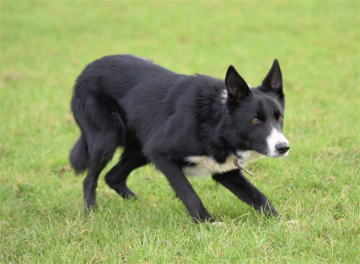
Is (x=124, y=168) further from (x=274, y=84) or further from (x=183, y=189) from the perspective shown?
(x=274, y=84)

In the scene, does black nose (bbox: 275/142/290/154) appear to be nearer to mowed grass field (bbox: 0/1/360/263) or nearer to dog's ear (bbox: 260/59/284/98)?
mowed grass field (bbox: 0/1/360/263)

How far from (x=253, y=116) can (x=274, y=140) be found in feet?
0.96

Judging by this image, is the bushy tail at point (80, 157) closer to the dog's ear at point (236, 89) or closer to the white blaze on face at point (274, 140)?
the dog's ear at point (236, 89)

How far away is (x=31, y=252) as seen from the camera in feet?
12.4

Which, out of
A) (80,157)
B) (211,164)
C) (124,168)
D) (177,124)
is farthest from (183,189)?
(80,157)

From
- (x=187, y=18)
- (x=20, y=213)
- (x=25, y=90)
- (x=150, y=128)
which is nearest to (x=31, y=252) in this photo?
(x=20, y=213)

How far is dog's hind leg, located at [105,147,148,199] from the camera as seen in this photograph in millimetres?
5160

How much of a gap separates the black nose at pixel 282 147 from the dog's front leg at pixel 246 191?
634 millimetres

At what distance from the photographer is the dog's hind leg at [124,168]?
516 cm

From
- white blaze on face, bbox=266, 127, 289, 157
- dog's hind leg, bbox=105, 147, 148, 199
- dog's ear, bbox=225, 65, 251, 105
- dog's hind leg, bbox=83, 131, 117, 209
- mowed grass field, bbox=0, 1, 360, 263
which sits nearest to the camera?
mowed grass field, bbox=0, 1, 360, 263

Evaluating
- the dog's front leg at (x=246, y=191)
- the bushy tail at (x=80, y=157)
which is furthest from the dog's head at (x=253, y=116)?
the bushy tail at (x=80, y=157)

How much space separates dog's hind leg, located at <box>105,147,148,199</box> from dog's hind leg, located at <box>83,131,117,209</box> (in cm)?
26

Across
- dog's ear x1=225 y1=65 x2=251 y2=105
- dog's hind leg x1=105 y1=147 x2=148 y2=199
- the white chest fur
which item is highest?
dog's ear x1=225 y1=65 x2=251 y2=105

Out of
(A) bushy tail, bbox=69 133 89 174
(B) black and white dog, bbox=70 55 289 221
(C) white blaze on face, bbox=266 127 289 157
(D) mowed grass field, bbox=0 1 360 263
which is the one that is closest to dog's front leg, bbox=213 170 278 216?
(B) black and white dog, bbox=70 55 289 221
